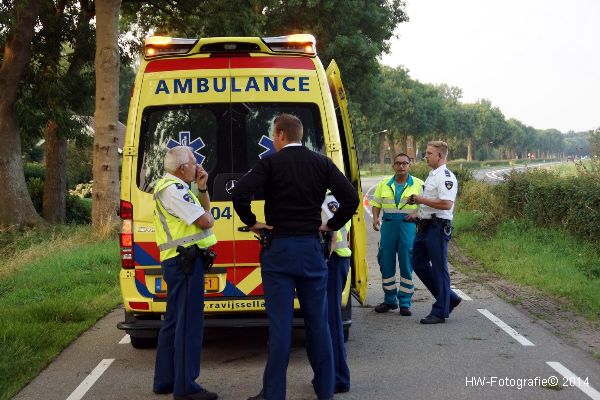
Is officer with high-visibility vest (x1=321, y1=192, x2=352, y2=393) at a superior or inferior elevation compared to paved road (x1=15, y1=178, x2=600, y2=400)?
superior

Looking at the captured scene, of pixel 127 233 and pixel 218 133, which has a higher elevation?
pixel 218 133

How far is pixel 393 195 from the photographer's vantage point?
337 inches

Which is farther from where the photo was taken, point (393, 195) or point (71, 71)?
point (71, 71)

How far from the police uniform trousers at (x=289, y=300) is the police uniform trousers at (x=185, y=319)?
0.61m

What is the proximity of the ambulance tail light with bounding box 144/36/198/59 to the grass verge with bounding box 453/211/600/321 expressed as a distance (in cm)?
497

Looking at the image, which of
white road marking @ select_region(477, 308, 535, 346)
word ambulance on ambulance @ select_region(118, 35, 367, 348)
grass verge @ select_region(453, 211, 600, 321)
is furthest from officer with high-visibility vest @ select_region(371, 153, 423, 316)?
word ambulance on ambulance @ select_region(118, 35, 367, 348)

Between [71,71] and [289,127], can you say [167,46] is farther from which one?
[71,71]

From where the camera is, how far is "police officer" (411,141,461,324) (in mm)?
7793

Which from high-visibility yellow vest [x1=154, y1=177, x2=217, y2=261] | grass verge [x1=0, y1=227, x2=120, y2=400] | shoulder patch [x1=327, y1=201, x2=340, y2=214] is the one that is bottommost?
grass verge [x1=0, y1=227, x2=120, y2=400]

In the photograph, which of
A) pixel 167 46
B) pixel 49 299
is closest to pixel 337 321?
pixel 167 46

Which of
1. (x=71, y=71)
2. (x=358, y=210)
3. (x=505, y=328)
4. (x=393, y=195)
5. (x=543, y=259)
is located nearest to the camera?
(x=358, y=210)

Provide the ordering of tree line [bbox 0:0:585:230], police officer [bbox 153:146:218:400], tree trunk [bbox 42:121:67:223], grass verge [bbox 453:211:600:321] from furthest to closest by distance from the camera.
→ tree trunk [bbox 42:121:67:223]
tree line [bbox 0:0:585:230]
grass verge [bbox 453:211:600:321]
police officer [bbox 153:146:218:400]

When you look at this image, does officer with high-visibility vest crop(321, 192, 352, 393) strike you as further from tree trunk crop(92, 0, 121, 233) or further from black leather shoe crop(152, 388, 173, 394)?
tree trunk crop(92, 0, 121, 233)

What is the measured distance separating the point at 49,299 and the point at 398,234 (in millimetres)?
4336
